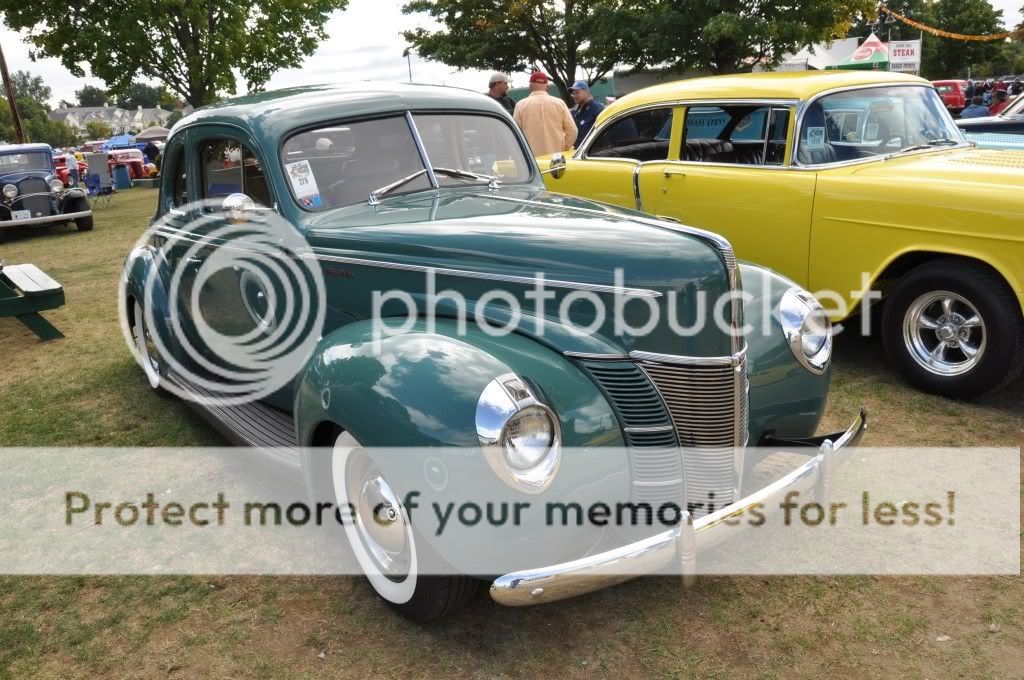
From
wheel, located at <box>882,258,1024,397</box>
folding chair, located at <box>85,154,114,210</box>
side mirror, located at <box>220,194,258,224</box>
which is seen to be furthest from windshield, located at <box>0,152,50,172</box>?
wheel, located at <box>882,258,1024,397</box>

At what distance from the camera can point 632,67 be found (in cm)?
2702

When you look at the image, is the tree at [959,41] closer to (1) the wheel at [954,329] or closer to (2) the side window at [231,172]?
(1) the wheel at [954,329]

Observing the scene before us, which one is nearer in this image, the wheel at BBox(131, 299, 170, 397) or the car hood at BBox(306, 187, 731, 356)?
the car hood at BBox(306, 187, 731, 356)

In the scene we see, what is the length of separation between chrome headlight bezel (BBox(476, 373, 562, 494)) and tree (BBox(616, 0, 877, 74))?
2066 cm

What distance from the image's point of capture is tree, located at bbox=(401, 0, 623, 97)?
26922 millimetres

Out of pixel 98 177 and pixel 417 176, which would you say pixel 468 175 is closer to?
pixel 417 176

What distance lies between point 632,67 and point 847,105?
915 inches

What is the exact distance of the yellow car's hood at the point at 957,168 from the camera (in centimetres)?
436

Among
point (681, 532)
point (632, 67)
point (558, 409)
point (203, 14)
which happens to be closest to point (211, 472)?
point (558, 409)

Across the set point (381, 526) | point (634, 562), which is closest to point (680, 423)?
point (634, 562)

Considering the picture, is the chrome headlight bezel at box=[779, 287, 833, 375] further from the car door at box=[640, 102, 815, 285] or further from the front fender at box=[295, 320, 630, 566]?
the car door at box=[640, 102, 815, 285]

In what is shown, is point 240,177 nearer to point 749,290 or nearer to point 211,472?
point 211,472

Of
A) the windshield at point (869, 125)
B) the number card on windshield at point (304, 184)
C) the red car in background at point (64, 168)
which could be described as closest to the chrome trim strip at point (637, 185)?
the windshield at point (869, 125)

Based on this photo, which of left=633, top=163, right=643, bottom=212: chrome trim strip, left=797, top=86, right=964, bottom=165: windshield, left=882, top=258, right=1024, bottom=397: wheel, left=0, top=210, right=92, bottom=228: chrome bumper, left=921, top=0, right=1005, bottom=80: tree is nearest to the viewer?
left=882, top=258, right=1024, bottom=397: wheel
